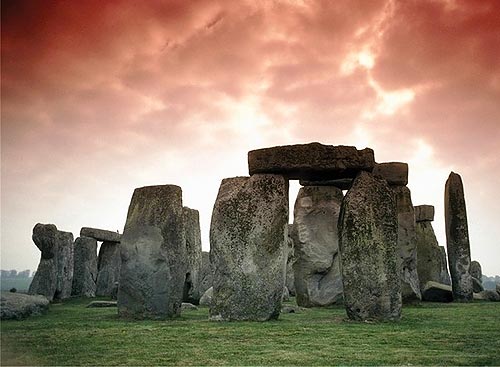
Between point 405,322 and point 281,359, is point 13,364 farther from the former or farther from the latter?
point 405,322

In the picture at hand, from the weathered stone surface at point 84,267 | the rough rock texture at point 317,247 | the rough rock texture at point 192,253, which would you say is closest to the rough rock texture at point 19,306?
the rough rock texture at point 192,253

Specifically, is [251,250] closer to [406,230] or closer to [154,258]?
[154,258]

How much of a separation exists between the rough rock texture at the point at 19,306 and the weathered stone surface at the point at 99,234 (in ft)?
31.8

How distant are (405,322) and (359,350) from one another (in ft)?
10.2

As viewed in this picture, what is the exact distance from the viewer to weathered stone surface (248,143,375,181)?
9.09m

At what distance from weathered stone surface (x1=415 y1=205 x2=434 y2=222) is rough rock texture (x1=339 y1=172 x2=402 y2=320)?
9113mm

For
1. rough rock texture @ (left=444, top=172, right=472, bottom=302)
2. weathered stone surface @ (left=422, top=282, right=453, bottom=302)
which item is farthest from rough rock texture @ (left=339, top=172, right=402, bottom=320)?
rough rock texture @ (left=444, top=172, right=472, bottom=302)

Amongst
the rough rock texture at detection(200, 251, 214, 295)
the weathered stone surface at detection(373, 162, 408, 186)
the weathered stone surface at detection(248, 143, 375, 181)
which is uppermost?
the weathered stone surface at detection(373, 162, 408, 186)

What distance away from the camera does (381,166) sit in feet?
43.5

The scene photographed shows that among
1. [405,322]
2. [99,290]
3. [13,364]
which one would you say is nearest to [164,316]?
[405,322]

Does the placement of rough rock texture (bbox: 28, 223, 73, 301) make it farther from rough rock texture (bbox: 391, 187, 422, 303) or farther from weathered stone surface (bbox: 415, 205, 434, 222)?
weathered stone surface (bbox: 415, 205, 434, 222)

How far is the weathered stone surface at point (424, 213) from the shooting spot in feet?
57.9

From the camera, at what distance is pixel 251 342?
21.2ft

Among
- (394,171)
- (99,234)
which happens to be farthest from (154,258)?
(99,234)
